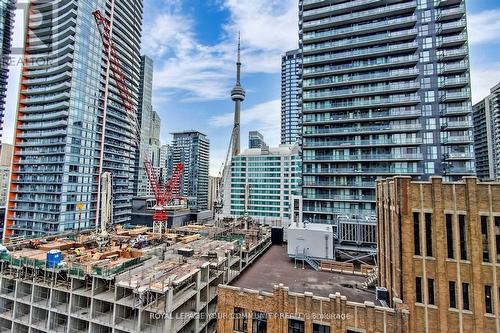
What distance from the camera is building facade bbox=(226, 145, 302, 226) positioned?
408 feet

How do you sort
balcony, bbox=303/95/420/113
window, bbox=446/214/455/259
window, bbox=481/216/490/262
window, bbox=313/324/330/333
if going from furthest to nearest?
balcony, bbox=303/95/420/113, window, bbox=313/324/330/333, window, bbox=446/214/455/259, window, bbox=481/216/490/262

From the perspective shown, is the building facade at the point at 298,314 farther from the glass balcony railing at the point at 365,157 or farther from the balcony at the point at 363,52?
the balcony at the point at 363,52

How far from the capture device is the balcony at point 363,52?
6569 centimetres

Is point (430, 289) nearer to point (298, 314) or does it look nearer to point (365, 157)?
point (298, 314)

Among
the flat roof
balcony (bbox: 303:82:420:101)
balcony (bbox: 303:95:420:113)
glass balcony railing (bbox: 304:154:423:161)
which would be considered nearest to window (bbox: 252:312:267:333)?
the flat roof

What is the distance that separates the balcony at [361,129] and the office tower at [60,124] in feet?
224

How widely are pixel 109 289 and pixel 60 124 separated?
2779 inches

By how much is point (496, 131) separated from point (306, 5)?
102 metres

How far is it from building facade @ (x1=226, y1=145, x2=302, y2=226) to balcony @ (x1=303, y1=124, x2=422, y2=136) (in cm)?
5129

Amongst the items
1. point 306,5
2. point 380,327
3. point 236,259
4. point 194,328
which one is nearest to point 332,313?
point 380,327

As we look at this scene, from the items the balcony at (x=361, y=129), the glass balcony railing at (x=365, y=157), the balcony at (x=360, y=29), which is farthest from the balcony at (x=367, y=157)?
the balcony at (x=360, y=29)

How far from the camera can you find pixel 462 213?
65.4 ft

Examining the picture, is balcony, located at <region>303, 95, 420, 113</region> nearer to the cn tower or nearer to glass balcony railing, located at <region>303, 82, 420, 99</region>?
glass balcony railing, located at <region>303, 82, 420, 99</region>

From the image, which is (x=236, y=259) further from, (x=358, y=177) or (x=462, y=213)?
(x=358, y=177)
